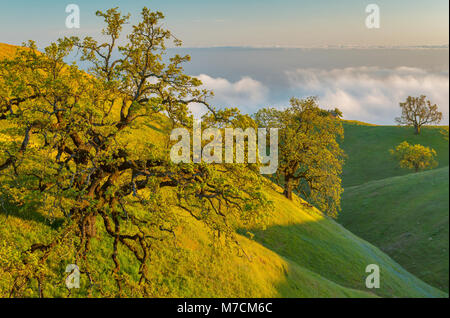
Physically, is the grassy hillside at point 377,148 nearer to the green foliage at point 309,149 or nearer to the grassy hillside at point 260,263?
the green foliage at point 309,149

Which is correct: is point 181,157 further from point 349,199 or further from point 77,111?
point 349,199

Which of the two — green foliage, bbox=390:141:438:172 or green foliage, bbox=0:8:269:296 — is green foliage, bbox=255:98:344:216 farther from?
green foliage, bbox=390:141:438:172

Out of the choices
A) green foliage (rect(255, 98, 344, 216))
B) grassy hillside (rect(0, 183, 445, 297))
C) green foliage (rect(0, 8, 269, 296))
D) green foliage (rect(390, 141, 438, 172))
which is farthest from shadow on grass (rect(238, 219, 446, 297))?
green foliage (rect(390, 141, 438, 172))

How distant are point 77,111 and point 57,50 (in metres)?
5.45

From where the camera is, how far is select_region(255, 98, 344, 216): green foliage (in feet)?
158

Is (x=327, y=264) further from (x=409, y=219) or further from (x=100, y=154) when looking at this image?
(x=409, y=219)

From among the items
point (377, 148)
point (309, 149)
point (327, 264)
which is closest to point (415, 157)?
point (377, 148)

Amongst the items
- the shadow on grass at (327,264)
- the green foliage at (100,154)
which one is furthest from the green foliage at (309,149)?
the green foliage at (100,154)

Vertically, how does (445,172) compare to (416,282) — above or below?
above

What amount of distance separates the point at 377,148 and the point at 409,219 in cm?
6429

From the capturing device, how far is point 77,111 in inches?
597

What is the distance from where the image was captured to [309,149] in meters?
50.1

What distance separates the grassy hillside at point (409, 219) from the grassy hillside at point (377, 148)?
19939 millimetres

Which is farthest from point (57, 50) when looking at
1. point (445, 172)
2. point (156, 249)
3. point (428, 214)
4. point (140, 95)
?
point (445, 172)
